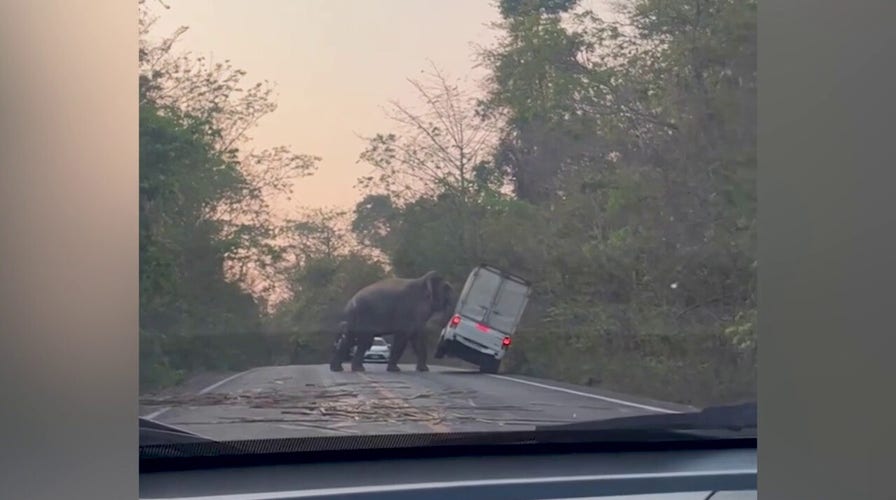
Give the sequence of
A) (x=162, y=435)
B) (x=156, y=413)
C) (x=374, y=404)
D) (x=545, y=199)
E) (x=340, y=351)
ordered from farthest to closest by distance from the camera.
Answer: (x=545, y=199) < (x=340, y=351) < (x=374, y=404) < (x=156, y=413) < (x=162, y=435)

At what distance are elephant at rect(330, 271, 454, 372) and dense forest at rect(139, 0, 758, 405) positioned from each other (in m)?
0.12

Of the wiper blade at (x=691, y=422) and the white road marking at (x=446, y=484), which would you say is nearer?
the white road marking at (x=446, y=484)

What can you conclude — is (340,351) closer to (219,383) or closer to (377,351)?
(377,351)

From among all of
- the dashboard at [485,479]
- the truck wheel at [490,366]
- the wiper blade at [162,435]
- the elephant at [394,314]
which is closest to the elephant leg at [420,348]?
the elephant at [394,314]

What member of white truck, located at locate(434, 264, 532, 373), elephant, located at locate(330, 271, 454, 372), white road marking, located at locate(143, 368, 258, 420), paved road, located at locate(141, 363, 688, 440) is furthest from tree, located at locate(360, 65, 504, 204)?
white road marking, located at locate(143, 368, 258, 420)

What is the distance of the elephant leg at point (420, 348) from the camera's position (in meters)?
5.46

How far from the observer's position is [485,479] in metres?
3.43

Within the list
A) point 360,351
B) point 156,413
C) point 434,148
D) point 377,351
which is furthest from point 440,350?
point 156,413

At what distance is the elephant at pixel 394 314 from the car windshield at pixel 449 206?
19 mm

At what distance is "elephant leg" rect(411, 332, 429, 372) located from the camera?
215 inches

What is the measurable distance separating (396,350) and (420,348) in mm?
163

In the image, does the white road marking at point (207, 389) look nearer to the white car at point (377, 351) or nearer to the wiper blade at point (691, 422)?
the white car at point (377, 351)
